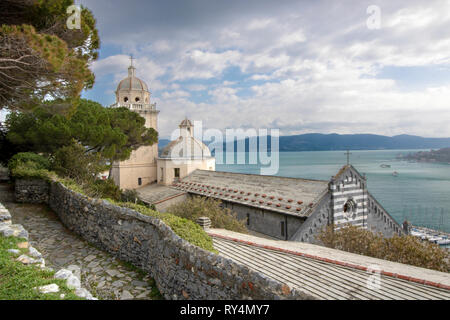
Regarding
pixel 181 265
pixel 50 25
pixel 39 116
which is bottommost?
pixel 181 265

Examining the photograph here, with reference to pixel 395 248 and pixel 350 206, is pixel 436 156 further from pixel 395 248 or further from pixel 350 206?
pixel 395 248

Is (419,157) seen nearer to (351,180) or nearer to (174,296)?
(351,180)

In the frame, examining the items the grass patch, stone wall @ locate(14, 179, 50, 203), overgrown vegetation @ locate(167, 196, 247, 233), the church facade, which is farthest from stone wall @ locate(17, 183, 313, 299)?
the church facade

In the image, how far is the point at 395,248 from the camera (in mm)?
12695

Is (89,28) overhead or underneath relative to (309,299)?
overhead

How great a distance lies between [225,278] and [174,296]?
1.78 meters

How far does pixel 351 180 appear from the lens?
742 inches

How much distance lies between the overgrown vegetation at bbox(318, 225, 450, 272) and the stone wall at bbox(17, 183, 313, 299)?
34.9 ft

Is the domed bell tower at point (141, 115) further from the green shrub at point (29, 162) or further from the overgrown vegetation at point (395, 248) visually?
the overgrown vegetation at point (395, 248)

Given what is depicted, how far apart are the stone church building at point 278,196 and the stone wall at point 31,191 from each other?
12.9 metres

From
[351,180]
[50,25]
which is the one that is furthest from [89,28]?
[351,180]

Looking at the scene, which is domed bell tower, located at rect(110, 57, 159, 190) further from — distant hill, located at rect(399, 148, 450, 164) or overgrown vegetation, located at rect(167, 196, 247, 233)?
distant hill, located at rect(399, 148, 450, 164)

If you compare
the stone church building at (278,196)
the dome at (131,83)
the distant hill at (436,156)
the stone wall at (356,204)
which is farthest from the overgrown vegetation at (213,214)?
the distant hill at (436,156)

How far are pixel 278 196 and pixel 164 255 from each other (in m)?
14.6
